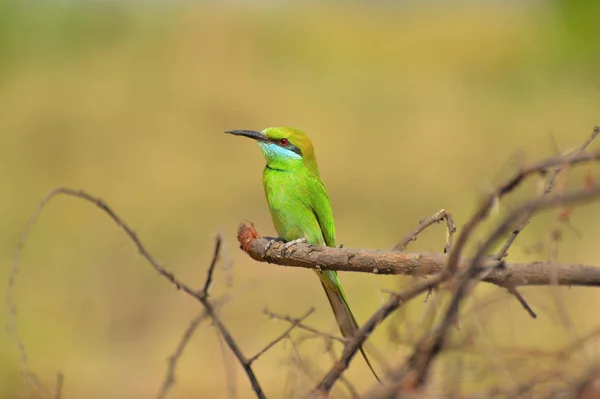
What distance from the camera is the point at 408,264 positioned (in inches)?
64.6

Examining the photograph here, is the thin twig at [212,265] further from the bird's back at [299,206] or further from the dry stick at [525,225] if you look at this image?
the bird's back at [299,206]

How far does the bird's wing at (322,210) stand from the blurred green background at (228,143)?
1.26m

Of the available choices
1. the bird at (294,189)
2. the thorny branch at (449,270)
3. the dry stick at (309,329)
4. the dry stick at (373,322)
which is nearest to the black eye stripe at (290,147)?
the bird at (294,189)

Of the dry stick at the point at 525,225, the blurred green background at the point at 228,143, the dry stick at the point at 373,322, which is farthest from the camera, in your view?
the blurred green background at the point at 228,143

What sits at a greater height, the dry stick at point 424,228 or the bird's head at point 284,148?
the bird's head at point 284,148

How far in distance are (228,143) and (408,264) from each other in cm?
965

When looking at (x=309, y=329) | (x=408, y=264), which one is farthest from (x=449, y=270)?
(x=408, y=264)

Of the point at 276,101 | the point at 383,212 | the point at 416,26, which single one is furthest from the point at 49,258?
the point at 416,26

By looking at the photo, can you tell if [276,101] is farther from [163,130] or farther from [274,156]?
[274,156]

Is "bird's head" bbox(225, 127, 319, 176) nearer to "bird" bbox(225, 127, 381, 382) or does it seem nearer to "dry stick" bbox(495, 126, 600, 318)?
"bird" bbox(225, 127, 381, 382)

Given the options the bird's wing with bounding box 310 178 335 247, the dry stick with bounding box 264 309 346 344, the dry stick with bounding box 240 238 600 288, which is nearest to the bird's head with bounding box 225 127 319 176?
the bird's wing with bounding box 310 178 335 247

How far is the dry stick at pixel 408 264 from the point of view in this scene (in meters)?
1.25

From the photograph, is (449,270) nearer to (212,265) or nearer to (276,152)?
(212,265)

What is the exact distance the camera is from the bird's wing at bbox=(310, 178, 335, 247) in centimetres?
333
